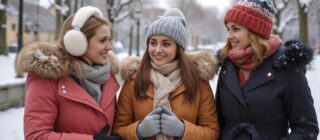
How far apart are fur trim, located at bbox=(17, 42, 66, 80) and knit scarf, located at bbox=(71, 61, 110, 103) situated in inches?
6.2

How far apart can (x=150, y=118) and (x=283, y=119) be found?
103 centimetres

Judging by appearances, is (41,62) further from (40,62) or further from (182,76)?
(182,76)

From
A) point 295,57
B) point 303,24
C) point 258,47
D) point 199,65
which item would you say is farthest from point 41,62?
point 303,24

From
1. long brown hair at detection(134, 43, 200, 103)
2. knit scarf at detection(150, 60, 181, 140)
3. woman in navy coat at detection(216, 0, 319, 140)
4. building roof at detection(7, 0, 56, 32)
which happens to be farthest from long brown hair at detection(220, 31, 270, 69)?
building roof at detection(7, 0, 56, 32)

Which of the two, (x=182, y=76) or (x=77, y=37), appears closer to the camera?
(x=77, y=37)

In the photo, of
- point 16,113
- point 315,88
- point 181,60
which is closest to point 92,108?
point 181,60

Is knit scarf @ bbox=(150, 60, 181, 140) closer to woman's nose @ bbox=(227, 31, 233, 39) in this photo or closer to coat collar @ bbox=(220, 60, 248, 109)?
coat collar @ bbox=(220, 60, 248, 109)

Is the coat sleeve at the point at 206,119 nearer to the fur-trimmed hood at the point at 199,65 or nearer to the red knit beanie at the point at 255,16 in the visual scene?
the fur-trimmed hood at the point at 199,65

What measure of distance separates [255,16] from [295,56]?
0.43 meters

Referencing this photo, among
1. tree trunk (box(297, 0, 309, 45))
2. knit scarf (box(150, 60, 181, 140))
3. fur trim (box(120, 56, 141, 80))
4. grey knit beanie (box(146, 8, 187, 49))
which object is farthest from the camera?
tree trunk (box(297, 0, 309, 45))

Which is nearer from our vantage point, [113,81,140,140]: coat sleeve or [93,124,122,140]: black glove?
[93,124,122,140]: black glove

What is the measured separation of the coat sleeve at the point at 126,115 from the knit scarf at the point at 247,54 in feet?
3.01

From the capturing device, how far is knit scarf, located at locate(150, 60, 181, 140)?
10.2ft

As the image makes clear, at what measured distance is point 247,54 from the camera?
2912mm
